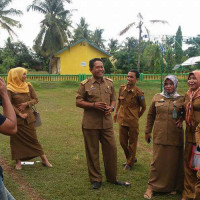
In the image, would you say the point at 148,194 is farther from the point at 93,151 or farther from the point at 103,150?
the point at 93,151

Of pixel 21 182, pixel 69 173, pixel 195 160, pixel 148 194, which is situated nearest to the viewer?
pixel 195 160

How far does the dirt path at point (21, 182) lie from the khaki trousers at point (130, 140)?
177 centimetres

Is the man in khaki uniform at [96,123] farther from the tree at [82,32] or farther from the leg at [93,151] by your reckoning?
the tree at [82,32]

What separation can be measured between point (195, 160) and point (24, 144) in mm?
2960

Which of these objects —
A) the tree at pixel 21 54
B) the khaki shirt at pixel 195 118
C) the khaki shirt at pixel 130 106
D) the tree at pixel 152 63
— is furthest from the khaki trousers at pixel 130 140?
the tree at pixel 21 54

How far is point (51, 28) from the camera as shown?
30.0 metres

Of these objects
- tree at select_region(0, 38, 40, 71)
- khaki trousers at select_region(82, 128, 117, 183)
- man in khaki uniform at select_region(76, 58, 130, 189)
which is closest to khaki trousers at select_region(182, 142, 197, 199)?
man in khaki uniform at select_region(76, 58, 130, 189)

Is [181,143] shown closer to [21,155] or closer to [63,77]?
[21,155]

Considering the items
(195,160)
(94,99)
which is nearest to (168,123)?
(195,160)

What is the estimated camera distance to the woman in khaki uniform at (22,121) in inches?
191

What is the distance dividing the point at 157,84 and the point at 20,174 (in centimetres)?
1762

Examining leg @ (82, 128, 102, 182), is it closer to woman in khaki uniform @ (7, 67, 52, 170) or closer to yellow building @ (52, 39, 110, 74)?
woman in khaki uniform @ (7, 67, 52, 170)

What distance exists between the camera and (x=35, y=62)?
36.2 m

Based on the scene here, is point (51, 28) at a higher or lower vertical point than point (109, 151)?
higher
